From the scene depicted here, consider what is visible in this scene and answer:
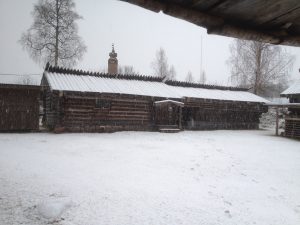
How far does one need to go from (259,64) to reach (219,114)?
12.1 metres

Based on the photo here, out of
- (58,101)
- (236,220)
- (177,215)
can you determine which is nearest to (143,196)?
(177,215)

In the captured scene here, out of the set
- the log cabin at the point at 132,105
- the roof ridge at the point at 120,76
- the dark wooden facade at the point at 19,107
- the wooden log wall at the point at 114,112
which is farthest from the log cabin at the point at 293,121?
the dark wooden facade at the point at 19,107

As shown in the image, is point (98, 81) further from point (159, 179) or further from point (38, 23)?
point (159, 179)

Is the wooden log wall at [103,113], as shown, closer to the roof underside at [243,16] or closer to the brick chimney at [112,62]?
the brick chimney at [112,62]

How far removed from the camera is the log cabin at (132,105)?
16.9 m

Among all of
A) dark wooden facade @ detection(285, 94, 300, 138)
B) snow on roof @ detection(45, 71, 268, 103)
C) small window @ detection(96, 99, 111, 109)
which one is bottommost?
dark wooden facade @ detection(285, 94, 300, 138)

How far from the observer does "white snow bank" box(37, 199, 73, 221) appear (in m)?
4.82

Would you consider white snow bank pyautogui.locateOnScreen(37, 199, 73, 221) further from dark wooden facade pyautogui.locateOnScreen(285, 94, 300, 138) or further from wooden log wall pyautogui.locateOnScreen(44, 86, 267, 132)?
dark wooden facade pyautogui.locateOnScreen(285, 94, 300, 138)

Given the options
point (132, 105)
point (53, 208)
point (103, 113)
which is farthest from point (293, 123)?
point (53, 208)

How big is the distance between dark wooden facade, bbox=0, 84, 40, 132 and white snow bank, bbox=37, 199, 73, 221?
38.2 feet

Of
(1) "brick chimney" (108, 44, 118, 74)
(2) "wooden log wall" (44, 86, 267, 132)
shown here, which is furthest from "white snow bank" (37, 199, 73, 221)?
(1) "brick chimney" (108, 44, 118, 74)

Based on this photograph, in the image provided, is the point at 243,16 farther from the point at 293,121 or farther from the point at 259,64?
the point at 259,64

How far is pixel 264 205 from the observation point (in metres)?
6.38

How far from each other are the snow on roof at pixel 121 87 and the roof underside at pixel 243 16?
1476 cm
